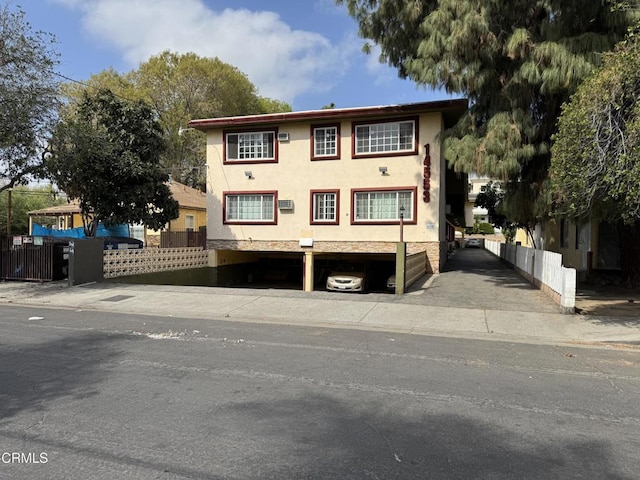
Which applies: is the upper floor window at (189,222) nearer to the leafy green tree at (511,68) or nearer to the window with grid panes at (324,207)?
the window with grid panes at (324,207)

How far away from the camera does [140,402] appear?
4.70 metres

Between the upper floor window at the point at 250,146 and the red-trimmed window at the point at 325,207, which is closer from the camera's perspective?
the red-trimmed window at the point at 325,207

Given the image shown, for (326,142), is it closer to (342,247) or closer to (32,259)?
(342,247)

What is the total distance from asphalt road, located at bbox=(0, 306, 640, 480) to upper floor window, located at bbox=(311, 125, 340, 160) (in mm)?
13997

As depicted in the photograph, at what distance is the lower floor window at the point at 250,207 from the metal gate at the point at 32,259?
27.2 feet

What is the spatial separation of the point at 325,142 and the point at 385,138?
2725 mm

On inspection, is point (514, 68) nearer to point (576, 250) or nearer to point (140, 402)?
point (576, 250)

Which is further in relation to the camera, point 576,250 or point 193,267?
point 193,267

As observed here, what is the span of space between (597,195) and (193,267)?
1702 cm

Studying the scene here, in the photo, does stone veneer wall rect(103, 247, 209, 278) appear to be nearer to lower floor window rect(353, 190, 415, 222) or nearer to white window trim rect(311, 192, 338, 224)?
white window trim rect(311, 192, 338, 224)

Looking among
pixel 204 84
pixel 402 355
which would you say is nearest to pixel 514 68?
pixel 402 355

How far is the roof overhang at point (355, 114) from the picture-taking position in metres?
18.4

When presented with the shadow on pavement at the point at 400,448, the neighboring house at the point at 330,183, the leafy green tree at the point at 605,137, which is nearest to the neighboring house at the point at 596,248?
the neighboring house at the point at 330,183

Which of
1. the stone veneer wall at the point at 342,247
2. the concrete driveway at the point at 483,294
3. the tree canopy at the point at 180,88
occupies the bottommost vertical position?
the concrete driveway at the point at 483,294
